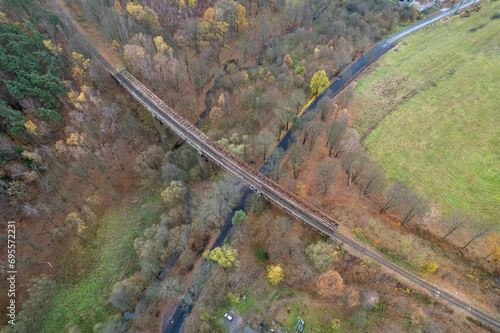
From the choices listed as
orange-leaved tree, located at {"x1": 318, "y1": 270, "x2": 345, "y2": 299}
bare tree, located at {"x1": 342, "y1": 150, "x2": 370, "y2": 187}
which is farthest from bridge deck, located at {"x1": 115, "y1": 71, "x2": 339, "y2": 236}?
bare tree, located at {"x1": 342, "y1": 150, "x2": 370, "y2": 187}

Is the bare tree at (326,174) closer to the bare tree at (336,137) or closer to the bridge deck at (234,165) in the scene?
the bare tree at (336,137)

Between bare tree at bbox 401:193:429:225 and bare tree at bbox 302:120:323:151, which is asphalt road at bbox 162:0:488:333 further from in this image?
bare tree at bbox 401:193:429:225

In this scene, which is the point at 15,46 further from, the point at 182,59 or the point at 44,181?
the point at 182,59

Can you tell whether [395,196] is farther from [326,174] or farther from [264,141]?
[264,141]

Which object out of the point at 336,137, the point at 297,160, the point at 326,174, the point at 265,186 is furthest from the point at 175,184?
the point at 336,137

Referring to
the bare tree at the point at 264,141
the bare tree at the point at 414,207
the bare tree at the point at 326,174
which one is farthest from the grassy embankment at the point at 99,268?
the bare tree at the point at 414,207

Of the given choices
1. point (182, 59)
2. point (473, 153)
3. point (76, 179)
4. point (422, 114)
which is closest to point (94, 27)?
point (182, 59)

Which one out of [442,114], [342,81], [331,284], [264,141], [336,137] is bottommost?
[331,284]
